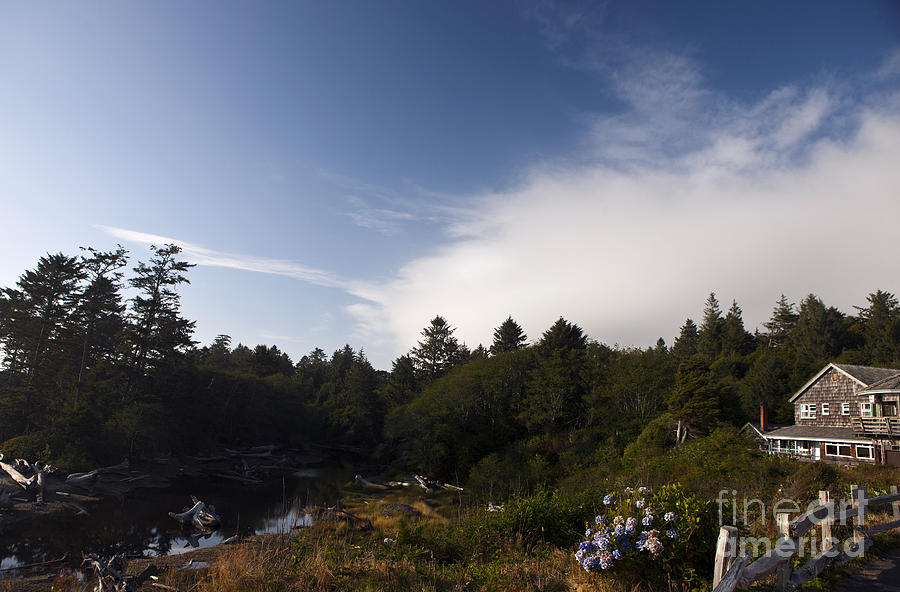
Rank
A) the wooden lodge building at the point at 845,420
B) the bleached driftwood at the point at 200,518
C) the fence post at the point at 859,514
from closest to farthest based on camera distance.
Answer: the fence post at the point at 859,514, the bleached driftwood at the point at 200,518, the wooden lodge building at the point at 845,420

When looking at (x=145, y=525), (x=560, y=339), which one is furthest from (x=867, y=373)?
(x=145, y=525)

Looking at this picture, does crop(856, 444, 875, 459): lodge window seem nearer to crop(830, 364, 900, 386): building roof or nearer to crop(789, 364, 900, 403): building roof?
crop(789, 364, 900, 403): building roof

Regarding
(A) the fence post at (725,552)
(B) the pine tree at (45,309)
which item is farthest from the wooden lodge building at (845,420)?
(B) the pine tree at (45,309)

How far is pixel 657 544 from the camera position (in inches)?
225

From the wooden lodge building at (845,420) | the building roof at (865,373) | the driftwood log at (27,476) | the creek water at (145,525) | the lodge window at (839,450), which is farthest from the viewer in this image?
the lodge window at (839,450)

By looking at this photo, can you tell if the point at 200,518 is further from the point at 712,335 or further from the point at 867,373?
the point at 712,335

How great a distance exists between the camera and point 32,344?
1444 inches

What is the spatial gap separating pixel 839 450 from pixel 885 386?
6.50m

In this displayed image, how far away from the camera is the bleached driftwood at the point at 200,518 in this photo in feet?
70.6

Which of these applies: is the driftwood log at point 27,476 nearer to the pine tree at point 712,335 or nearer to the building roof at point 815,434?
the building roof at point 815,434

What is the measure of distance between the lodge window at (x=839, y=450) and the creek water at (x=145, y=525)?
35.9 meters

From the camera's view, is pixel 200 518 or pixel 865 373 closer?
pixel 200 518

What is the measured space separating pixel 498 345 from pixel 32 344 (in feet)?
193

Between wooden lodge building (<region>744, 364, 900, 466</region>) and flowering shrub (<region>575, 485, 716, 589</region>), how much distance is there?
3104 centimetres
